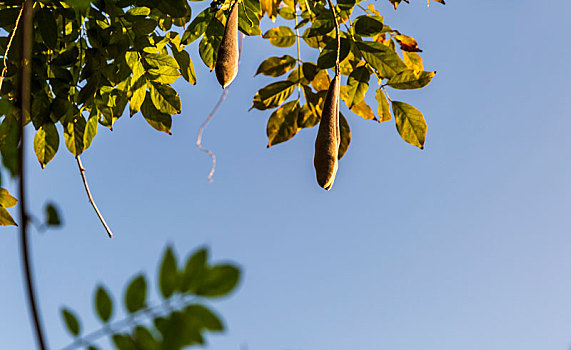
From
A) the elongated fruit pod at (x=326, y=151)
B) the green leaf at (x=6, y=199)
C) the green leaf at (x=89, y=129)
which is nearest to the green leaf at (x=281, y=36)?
the green leaf at (x=89, y=129)

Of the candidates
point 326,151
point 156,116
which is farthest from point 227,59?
point 156,116

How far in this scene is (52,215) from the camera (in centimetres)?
39

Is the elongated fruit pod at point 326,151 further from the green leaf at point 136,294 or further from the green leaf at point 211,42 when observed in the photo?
the green leaf at point 136,294

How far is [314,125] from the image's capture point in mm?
1619

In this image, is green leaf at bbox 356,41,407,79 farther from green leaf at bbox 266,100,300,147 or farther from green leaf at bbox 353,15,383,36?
green leaf at bbox 266,100,300,147

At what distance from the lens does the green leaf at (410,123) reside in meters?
1.40

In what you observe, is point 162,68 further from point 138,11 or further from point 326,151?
point 326,151

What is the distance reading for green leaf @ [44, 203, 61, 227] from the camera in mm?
385

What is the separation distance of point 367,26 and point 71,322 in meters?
1.08

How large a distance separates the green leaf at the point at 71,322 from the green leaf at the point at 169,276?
0.24 ft

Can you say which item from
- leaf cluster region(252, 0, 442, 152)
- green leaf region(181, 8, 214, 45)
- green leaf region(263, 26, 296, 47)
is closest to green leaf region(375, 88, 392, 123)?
leaf cluster region(252, 0, 442, 152)

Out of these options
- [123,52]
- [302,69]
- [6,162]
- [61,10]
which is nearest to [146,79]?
[123,52]

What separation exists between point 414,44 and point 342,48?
0.40m

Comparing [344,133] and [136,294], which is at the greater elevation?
[344,133]
